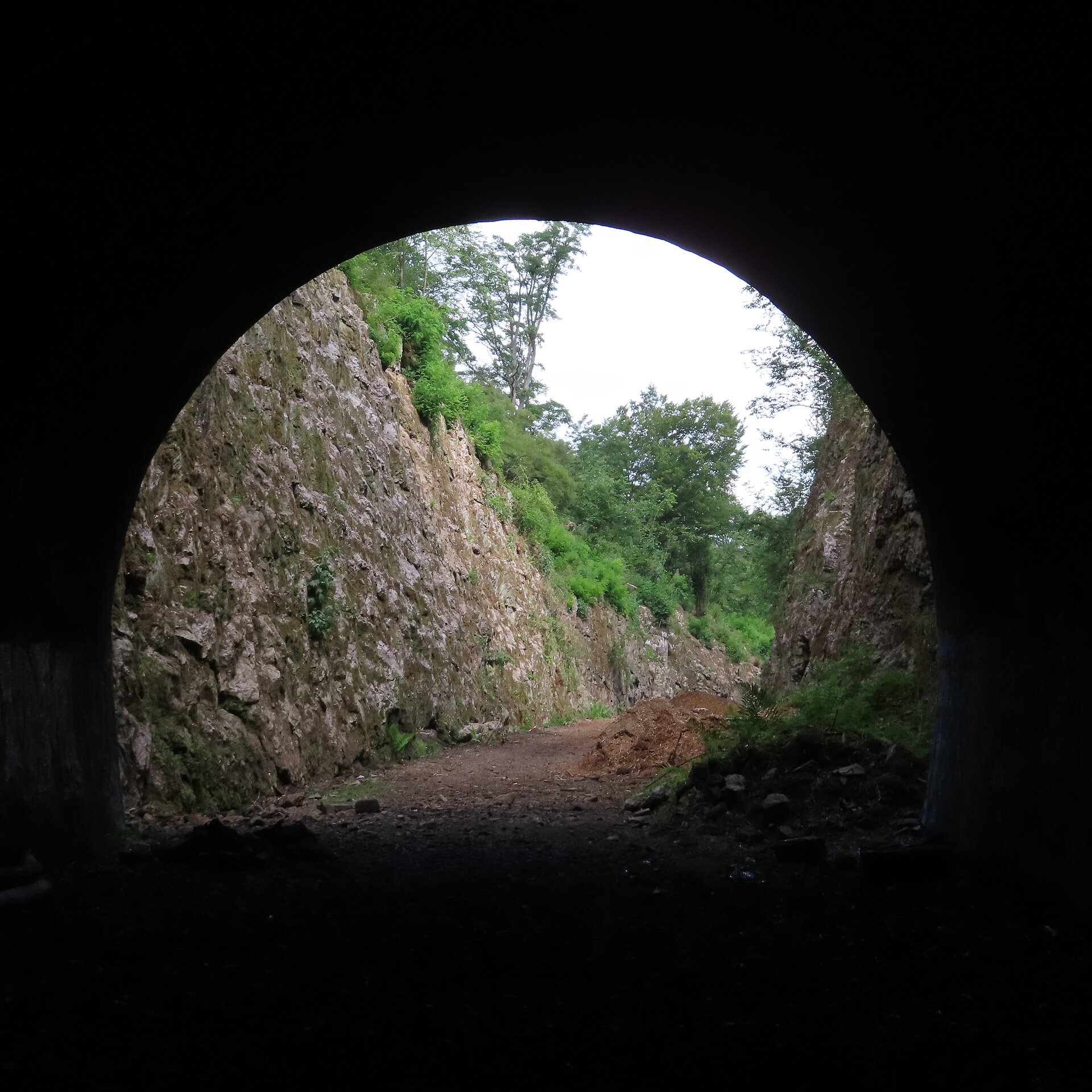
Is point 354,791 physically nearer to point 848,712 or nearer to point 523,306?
point 848,712

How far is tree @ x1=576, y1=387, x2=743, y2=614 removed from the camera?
41469 mm

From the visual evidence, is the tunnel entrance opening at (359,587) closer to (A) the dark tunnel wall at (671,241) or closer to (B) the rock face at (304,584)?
(B) the rock face at (304,584)

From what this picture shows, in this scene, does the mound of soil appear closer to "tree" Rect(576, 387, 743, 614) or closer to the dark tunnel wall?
the dark tunnel wall

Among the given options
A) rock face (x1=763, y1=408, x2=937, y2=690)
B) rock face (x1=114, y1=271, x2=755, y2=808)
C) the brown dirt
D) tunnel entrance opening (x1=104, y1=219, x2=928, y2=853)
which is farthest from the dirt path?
rock face (x1=763, y1=408, x2=937, y2=690)

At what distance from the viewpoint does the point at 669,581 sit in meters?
38.8

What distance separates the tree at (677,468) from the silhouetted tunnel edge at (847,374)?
3198 cm

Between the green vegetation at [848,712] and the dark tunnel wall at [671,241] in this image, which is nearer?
the dark tunnel wall at [671,241]

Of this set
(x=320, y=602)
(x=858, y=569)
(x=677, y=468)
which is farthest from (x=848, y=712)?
(x=677, y=468)

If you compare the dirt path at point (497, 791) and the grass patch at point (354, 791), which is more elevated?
the grass patch at point (354, 791)

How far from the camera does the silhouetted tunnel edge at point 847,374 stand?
4043 millimetres

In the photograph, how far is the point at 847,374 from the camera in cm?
554

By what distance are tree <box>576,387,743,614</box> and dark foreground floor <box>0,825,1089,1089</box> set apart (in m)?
33.2

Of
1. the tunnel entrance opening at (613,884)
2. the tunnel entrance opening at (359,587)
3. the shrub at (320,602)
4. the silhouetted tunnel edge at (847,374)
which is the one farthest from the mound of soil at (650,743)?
the silhouetted tunnel edge at (847,374)

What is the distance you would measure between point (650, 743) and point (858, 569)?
3475 mm
